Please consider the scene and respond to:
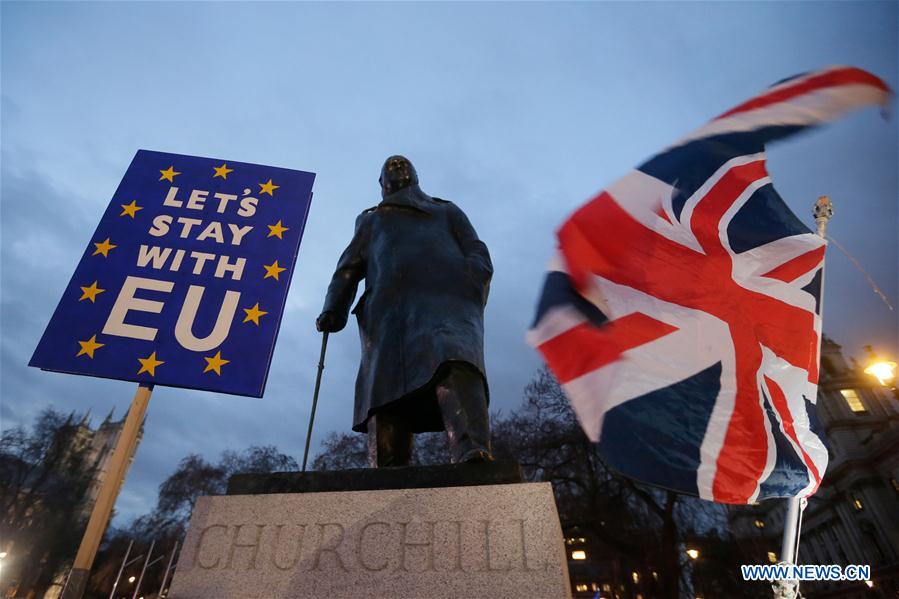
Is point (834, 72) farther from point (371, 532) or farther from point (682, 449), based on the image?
point (371, 532)

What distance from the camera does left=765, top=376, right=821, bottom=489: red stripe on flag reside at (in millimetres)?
3279

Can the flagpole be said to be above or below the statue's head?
below

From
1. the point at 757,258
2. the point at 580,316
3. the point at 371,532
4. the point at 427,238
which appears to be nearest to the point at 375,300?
the point at 427,238

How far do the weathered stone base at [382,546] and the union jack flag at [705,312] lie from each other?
0.82m

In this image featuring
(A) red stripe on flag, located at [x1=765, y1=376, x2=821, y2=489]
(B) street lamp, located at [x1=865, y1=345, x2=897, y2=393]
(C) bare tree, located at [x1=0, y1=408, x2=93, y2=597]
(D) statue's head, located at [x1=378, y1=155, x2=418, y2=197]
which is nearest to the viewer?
(A) red stripe on flag, located at [x1=765, y1=376, x2=821, y2=489]

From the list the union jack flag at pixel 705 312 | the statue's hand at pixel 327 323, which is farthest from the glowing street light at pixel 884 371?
the statue's hand at pixel 327 323

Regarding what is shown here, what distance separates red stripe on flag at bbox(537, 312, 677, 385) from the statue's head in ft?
6.77

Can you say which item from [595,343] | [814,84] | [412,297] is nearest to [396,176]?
[412,297]

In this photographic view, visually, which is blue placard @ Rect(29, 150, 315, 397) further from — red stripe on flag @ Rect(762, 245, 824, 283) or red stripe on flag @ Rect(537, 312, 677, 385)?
red stripe on flag @ Rect(762, 245, 824, 283)

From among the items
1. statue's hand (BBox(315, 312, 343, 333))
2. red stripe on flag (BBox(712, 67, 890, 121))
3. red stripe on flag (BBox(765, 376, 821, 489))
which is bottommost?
red stripe on flag (BBox(765, 376, 821, 489))

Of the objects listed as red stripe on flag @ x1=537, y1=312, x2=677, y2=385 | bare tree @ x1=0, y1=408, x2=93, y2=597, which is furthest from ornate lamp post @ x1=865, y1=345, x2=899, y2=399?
bare tree @ x1=0, y1=408, x2=93, y2=597

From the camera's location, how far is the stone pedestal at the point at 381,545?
2164 millimetres

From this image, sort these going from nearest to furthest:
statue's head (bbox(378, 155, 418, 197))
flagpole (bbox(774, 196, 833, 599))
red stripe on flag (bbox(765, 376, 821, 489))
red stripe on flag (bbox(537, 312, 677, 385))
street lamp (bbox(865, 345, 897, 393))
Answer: flagpole (bbox(774, 196, 833, 599)), red stripe on flag (bbox(537, 312, 677, 385)), red stripe on flag (bbox(765, 376, 821, 489)), statue's head (bbox(378, 155, 418, 197)), street lamp (bbox(865, 345, 897, 393))

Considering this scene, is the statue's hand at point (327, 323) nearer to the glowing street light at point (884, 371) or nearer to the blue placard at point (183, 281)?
the blue placard at point (183, 281)
